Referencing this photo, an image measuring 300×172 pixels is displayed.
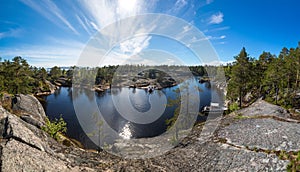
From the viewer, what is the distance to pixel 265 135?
1087 centimetres

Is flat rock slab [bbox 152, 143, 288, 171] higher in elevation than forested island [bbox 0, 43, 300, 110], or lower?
lower

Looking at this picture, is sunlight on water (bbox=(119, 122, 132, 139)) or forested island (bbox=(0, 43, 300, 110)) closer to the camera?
sunlight on water (bbox=(119, 122, 132, 139))

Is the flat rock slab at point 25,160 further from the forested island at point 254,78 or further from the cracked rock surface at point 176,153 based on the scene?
the forested island at point 254,78

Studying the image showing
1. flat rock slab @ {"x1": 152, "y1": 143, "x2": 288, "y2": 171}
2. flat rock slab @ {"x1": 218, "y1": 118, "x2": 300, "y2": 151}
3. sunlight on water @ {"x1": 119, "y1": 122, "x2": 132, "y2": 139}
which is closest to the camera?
flat rock slab @ {"x1": 152, "y1": 143, "x2": 288, "y2": 171}

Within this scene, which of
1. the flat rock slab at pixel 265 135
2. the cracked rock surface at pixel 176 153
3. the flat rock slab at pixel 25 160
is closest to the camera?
the flat rock slab at pixel 25 160

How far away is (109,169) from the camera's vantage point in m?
7.55

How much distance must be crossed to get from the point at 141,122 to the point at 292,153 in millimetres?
24539

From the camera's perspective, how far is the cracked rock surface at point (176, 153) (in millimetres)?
5755

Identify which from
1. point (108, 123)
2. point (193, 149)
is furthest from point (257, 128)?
point (108, 123)

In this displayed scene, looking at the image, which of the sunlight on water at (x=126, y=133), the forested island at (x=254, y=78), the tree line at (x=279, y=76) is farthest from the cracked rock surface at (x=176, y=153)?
the tree line at (x=279, y=76)

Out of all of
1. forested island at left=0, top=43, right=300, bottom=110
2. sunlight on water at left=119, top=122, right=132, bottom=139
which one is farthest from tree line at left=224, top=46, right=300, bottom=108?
sunlight on water at left=119, top=122, right=132, bottom=139

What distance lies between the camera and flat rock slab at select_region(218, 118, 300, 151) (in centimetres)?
948

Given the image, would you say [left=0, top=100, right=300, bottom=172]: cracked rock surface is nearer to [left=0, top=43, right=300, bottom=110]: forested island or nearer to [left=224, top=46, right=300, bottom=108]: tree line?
[left=0, top=43, right=300, bottom=110]: forested island

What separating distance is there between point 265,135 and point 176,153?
629cm
